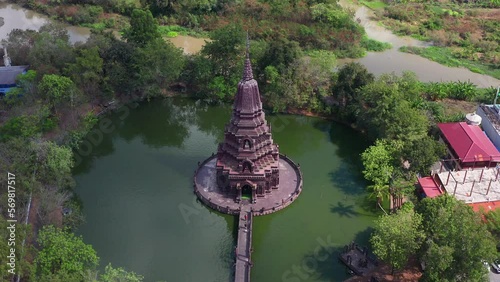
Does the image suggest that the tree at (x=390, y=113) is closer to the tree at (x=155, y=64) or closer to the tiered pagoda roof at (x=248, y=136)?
the tiered pagoda roof at (x=248, y=136)

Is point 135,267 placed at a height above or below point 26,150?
below

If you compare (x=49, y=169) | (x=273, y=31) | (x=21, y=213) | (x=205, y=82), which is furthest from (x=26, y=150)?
(x=273, y=31)

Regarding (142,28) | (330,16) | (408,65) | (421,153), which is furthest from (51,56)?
(408,65)

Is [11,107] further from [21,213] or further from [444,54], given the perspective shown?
[444,54]

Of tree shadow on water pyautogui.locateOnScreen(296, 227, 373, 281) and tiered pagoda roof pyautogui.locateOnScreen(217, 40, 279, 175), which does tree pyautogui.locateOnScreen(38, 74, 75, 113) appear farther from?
tree shadow on water pyautogui.locateOnScreen(296, 227, 373, 281)

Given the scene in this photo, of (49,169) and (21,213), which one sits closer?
(21,213)

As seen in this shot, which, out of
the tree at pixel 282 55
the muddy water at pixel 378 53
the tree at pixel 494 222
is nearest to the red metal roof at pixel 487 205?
the tree at pixel 494 222
